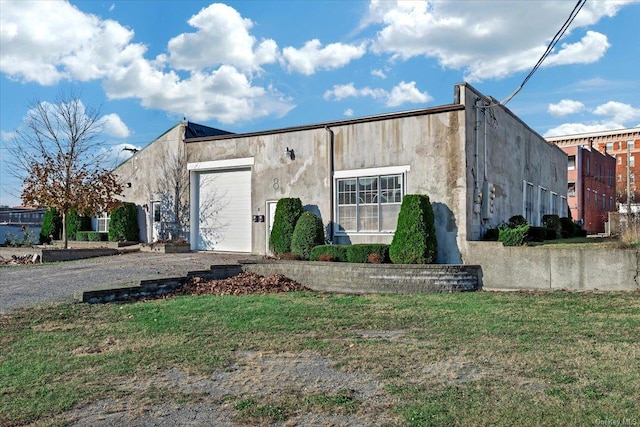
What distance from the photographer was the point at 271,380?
528 centimetres

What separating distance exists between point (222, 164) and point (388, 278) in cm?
904

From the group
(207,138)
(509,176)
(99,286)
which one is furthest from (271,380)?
(207,138)

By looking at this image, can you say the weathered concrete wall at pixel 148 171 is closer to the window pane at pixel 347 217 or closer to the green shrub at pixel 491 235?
the window pane at pixel 347 217

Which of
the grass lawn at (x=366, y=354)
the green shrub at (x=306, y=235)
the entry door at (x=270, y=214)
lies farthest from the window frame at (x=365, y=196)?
the grass lawn at (x=366, y=354)

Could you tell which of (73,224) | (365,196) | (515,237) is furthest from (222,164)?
(515,237)

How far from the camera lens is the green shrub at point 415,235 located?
12922 mm

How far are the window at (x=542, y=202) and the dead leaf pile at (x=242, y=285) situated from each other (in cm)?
1258

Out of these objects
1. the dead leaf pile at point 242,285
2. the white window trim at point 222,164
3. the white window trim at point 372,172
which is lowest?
the dead leaf pile at point 242,285

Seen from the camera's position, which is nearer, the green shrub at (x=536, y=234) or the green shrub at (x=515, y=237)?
the green shrub at (x=515, y=237)

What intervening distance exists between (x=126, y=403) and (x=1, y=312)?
5.42 metres

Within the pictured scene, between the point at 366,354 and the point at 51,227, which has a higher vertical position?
the point at 51,227

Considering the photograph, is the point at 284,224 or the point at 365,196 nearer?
the point at 365,196

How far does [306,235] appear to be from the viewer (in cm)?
1489

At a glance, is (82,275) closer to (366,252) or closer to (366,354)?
(366,252)
